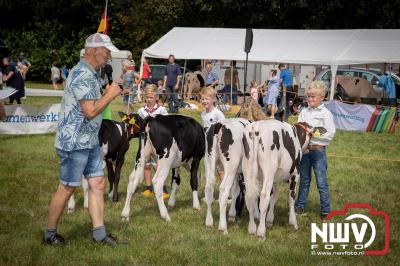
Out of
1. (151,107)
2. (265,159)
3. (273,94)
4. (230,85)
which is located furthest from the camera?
(230,85)

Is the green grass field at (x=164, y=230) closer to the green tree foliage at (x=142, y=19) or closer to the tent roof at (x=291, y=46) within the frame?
the tent roof at (x=291, y=46)

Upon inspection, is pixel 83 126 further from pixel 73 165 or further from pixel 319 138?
pixel 319 138

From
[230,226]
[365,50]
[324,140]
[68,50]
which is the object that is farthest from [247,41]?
[68,50]

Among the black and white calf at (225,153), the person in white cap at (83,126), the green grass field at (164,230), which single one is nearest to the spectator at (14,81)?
the green grass field at (164,230)

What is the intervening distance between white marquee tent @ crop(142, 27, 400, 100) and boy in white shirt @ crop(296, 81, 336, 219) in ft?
49.7

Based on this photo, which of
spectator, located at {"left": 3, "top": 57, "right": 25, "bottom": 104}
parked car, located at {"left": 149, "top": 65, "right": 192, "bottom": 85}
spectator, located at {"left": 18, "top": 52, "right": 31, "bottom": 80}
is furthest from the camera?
parked car, located at {"left": 149, "top": 65, "right": 192, "bottom": 85}

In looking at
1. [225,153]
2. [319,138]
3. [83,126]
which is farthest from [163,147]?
[319,138]

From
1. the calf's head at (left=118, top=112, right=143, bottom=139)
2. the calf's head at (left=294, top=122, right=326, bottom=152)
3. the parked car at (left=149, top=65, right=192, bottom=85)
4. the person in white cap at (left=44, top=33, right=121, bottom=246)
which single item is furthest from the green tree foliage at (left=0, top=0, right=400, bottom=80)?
the person in white cap at (left=44, top=33, right=121, bottom=246)

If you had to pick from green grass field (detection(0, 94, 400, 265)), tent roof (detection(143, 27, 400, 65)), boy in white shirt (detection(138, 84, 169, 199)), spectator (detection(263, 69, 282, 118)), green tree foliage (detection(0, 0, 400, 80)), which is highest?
green tree foliage (detection(0, 0, 400, 80))

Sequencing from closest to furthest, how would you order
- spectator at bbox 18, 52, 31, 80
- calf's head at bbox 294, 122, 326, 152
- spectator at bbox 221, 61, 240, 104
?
calf's head at bbox 294, 122, 326, 152 < spectator at bbox 221, 61, 240, 104 < spectator at bbox 18, 52, 31, 80

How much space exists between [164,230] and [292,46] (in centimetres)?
2002

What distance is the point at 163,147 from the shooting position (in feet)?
26.8

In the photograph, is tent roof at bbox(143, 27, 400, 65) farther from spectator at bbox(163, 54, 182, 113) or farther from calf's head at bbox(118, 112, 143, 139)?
calf's head at bbox(118, 112, 143, 139)

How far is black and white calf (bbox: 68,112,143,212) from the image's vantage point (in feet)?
29.7
